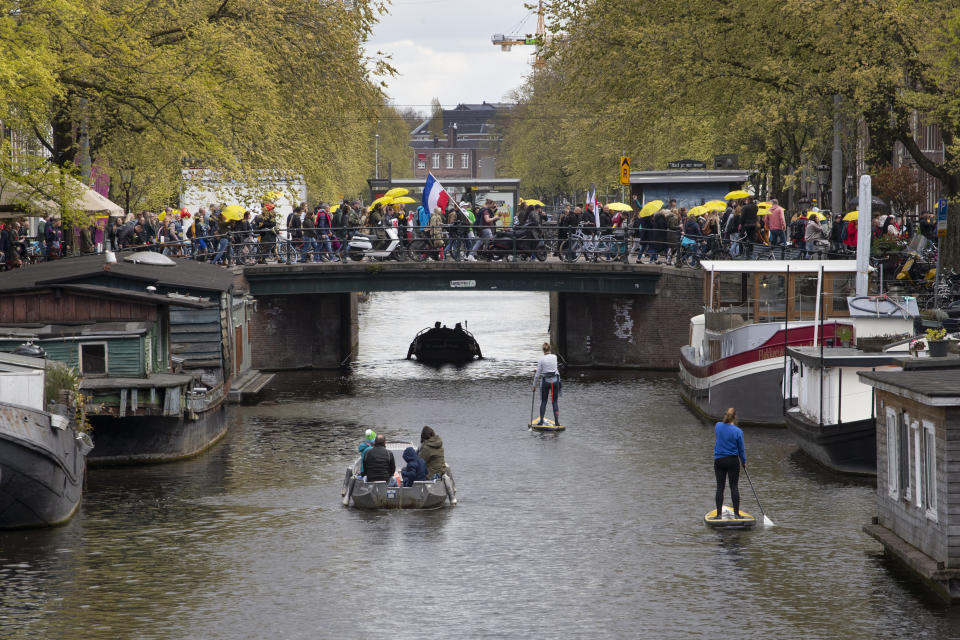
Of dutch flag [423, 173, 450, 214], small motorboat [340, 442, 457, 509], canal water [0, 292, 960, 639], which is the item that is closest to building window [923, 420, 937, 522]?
canal water [0, 292, 960, 639]

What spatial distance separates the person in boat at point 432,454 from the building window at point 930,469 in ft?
28.0

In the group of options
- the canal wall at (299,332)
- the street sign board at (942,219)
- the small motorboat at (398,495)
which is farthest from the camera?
the canal wall at (299,332)

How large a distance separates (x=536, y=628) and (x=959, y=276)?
20860mm

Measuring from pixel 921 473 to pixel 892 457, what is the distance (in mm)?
1159

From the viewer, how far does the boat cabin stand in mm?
16344

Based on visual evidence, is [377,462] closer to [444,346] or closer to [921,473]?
[921,473]

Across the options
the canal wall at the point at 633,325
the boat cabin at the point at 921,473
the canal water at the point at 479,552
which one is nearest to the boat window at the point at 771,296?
the canal water at the point at 479,552

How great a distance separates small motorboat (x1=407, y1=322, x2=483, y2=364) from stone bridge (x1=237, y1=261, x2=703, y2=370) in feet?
10.3

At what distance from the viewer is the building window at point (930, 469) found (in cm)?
1688

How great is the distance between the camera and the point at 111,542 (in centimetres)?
2061

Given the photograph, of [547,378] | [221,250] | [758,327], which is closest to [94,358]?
[547,378]

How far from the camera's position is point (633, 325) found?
143 feet

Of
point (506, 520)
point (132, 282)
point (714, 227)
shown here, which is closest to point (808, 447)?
point (506, 520)

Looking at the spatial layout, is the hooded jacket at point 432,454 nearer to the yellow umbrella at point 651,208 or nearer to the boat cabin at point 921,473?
the boat cabin at point 921,473
